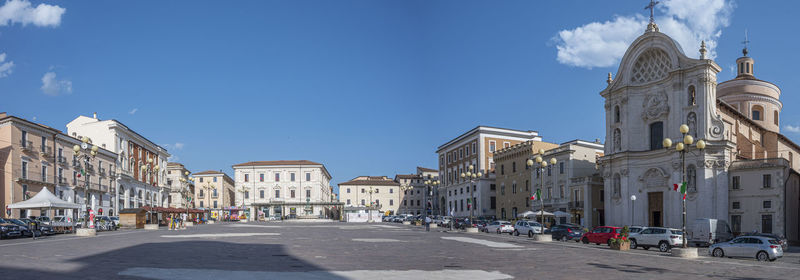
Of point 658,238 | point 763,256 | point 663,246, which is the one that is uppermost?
point 763,256

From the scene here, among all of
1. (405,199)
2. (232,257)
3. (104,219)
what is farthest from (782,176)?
(405,199)

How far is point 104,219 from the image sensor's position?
50.8 m

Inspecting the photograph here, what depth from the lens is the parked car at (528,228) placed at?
44.3 m

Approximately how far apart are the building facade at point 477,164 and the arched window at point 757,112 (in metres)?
29.9

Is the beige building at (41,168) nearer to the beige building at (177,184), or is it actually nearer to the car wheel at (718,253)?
the beige building at (177,184)

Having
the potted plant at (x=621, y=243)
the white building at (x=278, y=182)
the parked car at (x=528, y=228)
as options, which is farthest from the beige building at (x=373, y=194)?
the potted plant at (x=621, y=243)

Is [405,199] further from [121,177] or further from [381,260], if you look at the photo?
[381,260]

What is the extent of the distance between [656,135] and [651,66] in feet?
21.2

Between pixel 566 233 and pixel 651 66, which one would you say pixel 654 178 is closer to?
pixel 651 66

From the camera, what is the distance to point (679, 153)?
4584cm

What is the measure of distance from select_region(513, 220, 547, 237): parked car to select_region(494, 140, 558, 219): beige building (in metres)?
24.9

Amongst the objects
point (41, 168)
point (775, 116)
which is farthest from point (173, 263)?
point (775, 116)

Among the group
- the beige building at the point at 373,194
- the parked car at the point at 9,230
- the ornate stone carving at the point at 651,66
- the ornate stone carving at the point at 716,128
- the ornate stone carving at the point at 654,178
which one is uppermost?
the ornate stone carving at the point at 651,66

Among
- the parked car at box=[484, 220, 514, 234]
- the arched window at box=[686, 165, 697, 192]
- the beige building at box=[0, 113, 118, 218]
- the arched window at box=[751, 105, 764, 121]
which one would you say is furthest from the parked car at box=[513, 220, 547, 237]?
the arched window at box=[751, 105, 764, 121]
